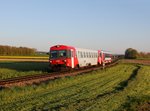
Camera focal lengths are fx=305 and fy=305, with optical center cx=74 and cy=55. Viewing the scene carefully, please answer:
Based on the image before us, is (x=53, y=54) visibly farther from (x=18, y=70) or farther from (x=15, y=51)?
(x=15, y=51)

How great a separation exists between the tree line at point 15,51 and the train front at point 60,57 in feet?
232

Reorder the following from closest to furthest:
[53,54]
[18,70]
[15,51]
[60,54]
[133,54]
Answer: [60,54], [53,54], [18,70], [15,51], [133,54]

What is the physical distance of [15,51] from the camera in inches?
4161

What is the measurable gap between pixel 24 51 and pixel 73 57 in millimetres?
78877

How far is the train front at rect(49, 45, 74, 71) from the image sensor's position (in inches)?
1261

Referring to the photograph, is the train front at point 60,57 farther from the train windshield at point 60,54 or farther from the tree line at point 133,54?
the tree line at point 133,54

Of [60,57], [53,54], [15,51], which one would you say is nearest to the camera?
[60,57]

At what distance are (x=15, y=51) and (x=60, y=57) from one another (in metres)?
75.8

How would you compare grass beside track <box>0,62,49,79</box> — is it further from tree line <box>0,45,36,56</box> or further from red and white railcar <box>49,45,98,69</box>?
tree line <box>0,45,36,56</box>

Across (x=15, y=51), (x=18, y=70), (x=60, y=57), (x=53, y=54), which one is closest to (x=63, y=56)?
(x=60, y=57)

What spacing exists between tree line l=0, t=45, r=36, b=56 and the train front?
232 feet

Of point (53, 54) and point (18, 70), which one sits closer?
point (53, 54)

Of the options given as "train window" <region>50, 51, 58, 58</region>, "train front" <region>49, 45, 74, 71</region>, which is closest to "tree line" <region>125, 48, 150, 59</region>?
"train front" <region>49, 45, 74, 71</region>

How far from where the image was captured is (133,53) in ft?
404
